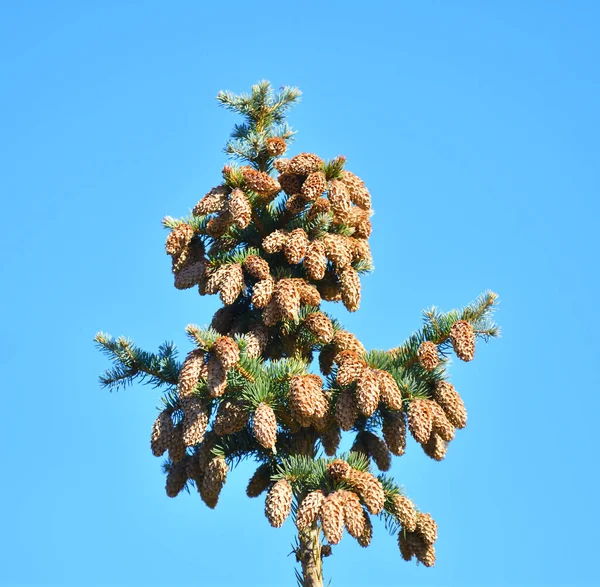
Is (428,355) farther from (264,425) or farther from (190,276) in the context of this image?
(190,276)

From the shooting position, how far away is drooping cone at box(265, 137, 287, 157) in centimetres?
912

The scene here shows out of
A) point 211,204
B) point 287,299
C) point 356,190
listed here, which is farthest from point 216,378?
point 356,190

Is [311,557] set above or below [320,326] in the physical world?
below

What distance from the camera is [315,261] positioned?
793 cm

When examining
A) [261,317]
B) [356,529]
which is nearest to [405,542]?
[356,529]

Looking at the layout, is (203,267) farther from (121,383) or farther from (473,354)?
(473,354)

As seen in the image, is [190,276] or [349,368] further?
[190,276]

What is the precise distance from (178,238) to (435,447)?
9.63 feet

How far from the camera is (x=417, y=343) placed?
7.93 metres

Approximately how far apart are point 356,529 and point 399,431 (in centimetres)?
104

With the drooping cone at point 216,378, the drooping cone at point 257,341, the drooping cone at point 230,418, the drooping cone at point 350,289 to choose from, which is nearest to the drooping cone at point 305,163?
the drooping cone at point 350,289

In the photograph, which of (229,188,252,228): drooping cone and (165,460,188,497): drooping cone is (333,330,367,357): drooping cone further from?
(165,460,188,497): drooping cone

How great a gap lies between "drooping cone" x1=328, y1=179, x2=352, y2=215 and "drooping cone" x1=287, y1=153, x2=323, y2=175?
0.21m

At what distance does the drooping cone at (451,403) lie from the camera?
753cm
